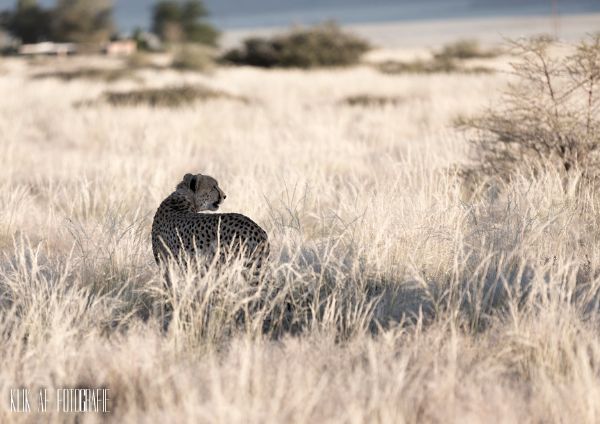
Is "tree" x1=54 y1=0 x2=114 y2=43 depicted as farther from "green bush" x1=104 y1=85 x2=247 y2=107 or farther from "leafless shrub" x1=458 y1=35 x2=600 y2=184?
"leafless shrub" x1=458 y1=35 x2=600 y2=184

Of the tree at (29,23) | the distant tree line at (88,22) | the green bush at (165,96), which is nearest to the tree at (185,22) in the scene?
the distant tree line at (88,22)

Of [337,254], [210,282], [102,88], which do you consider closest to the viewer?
[210,282]

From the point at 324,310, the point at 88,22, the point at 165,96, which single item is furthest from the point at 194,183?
the point at 88,22

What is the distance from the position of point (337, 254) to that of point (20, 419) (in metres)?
1.76

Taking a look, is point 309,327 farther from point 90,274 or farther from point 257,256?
point 90,274

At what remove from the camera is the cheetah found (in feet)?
9.94

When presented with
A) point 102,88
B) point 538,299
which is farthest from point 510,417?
point 102,88

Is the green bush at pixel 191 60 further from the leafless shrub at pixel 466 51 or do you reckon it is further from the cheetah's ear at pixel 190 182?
the cheetah's ear at pixel 190 182

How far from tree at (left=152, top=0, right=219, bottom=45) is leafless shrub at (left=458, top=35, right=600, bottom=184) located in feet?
174

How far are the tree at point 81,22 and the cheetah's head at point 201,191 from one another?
162 ft

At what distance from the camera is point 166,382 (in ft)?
8.00

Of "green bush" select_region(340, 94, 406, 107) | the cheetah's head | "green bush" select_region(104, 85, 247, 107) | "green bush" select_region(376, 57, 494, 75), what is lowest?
"green bush" select_region(376, 57, 494, 75)

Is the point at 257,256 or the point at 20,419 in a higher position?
the point at 257,256

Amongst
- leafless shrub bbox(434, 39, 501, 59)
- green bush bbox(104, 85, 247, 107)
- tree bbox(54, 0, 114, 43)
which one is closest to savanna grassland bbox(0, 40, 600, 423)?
green bush bbox(104, 85, 247, 107)
